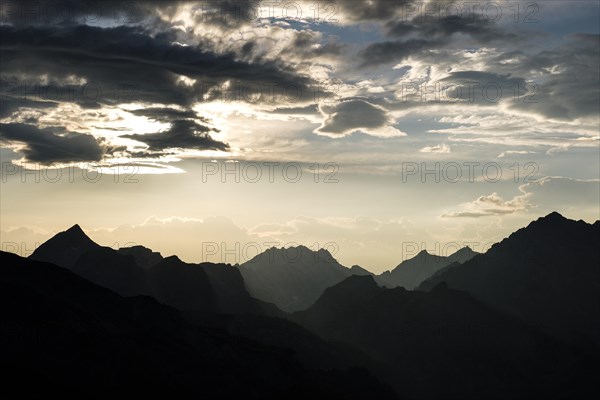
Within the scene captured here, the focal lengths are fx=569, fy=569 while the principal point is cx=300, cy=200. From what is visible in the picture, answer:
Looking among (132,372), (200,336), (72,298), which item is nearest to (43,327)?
(132,372)

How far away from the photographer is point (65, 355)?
138m

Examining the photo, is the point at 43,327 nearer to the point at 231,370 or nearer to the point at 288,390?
the point at 231,370

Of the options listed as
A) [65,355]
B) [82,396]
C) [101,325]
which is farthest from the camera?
[101,325]

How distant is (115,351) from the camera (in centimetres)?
14712

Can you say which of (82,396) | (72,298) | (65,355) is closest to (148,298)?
(72,298)

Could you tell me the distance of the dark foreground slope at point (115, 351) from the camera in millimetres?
134000

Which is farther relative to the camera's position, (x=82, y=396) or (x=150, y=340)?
(x=150, y=340)

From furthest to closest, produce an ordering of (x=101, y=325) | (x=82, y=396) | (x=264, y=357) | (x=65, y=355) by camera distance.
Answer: (x=264, y=357) → (x=101, y=325) → (x=65, y=355) → (x=82, y=396)

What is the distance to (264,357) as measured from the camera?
185 m

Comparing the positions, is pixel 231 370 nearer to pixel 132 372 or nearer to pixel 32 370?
pixel 132 372

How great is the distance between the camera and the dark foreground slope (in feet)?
440

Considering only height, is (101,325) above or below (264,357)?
above

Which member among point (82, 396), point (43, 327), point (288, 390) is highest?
point (43, 327)

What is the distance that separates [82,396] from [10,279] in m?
62.7
